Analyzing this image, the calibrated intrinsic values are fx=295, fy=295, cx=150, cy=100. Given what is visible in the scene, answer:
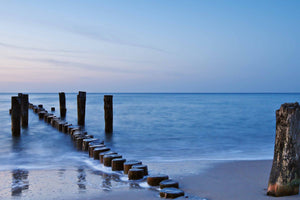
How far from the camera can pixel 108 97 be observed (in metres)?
12.2

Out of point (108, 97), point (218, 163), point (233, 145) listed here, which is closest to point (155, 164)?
point (218, 163)

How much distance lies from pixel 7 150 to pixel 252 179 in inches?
280

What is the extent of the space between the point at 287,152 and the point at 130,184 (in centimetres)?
242

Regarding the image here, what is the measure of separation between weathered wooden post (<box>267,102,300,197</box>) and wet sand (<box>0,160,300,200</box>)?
6.2 inches

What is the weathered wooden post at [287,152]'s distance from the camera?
3729mm

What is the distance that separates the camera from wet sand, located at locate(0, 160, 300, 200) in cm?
429

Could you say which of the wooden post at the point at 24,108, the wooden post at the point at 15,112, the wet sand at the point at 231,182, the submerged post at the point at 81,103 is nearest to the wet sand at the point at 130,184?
the wet sand at the point at 231,182

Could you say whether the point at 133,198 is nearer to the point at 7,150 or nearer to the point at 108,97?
the point at 7,150

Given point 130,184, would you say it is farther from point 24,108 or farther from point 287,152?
point 24,108

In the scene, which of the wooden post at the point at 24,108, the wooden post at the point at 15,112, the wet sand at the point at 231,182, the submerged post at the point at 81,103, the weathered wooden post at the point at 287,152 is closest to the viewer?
the weathered wooden post at the point at 287,152

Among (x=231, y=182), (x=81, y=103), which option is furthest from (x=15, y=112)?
(x=231, y=182)

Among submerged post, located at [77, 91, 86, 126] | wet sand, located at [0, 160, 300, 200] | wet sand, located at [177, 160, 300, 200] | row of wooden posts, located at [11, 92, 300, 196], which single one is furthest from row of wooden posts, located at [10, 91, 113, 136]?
row of wooden posts, located at [11, 92, 300, 196]

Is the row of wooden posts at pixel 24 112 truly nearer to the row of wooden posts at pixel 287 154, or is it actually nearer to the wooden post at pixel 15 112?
the wooden post at pixel 15 112

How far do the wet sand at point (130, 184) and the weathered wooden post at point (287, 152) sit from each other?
0.16 m
